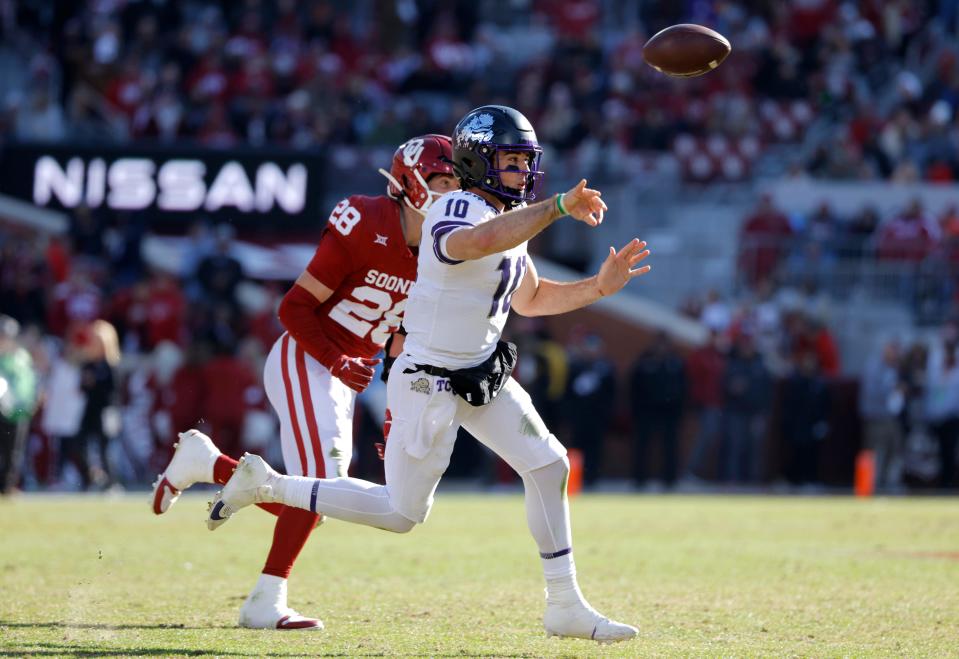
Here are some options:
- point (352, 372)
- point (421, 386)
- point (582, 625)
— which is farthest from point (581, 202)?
point (582, 625)

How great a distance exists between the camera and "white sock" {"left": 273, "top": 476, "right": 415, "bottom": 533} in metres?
5.80

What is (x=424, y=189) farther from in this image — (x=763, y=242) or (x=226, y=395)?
(x=763, y=242)

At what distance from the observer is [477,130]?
5816mm

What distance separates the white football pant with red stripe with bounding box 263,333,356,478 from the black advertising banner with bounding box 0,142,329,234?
12567 millimetres

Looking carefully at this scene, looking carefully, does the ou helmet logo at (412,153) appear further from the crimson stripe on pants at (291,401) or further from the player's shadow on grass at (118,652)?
the player's shadow on grass at (118,652)

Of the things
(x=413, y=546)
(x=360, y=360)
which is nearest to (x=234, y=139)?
(x=413, y=546)

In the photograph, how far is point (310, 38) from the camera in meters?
22.9

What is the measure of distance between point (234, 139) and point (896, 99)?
30.9 ft

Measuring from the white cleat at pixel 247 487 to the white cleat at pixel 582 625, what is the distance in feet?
3.69

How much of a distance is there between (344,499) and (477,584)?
217 centimetres

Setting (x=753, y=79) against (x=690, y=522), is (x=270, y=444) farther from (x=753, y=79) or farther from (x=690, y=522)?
(x=753, y=79)

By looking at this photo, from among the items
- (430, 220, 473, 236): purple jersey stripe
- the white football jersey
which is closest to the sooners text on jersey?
the white football jersey

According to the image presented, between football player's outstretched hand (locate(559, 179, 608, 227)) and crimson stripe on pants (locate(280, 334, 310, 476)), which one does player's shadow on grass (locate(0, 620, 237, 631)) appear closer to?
crimson stripe on pants (locate(280, 334, 310, 476))

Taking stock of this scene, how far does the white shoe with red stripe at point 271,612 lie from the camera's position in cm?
619
